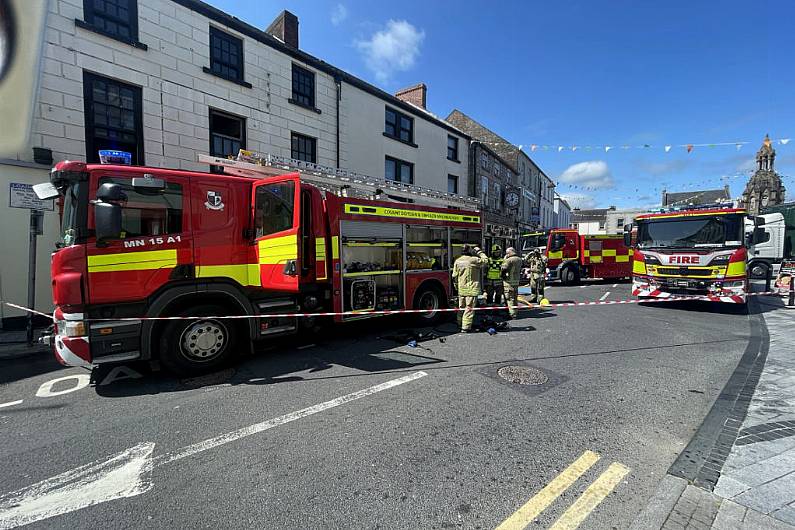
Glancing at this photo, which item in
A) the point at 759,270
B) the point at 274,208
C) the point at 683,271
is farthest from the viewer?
the point at 759,270

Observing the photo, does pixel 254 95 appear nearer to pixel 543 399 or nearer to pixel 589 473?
pixel 543 399

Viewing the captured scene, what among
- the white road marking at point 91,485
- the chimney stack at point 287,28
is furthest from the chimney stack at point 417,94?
the white road marking at point 91,485

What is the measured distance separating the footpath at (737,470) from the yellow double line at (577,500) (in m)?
0.26

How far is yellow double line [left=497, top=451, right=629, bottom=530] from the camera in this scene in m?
2.27

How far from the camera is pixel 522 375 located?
4.81 m

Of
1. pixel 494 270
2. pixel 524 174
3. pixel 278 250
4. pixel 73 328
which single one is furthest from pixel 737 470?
pixel 524 174

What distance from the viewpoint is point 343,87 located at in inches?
542

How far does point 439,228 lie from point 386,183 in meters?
1.57

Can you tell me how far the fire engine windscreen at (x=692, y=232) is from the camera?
9.00m

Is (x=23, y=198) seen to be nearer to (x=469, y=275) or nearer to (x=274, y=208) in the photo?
(x=274, y=208)

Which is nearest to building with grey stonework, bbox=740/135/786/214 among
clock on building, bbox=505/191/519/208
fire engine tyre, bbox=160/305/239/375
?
clock on building, bbox=505/191/519/208

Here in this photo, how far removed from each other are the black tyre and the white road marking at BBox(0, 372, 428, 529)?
517 cm

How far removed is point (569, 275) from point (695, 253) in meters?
7.54

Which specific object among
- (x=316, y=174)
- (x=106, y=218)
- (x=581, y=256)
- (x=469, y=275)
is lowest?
(x=469, y=275)
